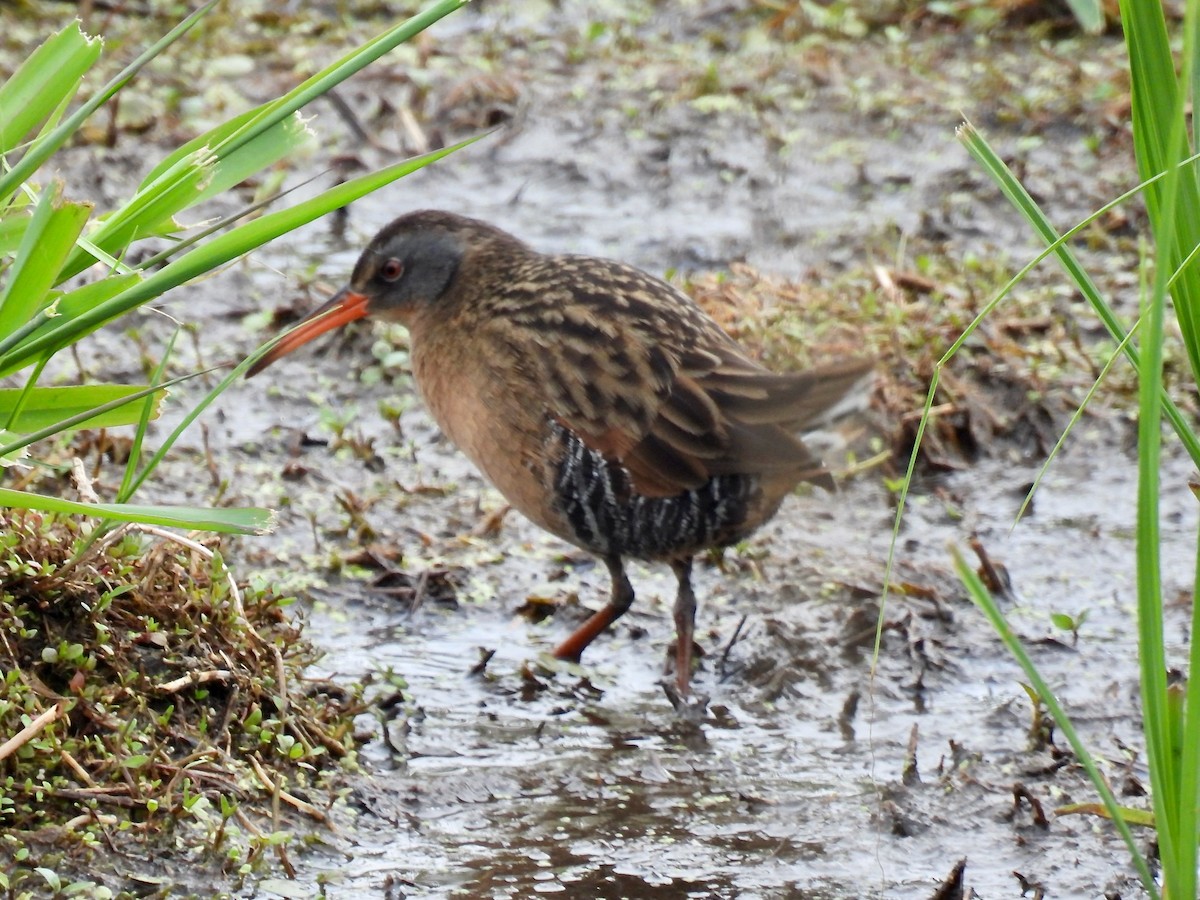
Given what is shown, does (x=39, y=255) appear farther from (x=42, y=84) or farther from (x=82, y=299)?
(x=42, y=84)

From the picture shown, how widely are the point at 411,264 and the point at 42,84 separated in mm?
1834

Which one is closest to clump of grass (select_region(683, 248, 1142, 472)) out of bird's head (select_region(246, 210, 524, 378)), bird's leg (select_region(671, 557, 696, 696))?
bird's head (select_region(246, 210, 524, 378))

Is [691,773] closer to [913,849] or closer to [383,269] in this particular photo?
[913,849]

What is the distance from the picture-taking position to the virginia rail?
429 cm

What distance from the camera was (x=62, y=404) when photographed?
318 cm

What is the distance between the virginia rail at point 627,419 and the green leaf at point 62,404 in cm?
134

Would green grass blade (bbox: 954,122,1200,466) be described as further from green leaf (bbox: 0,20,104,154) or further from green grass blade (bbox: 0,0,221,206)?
green leaf (bbox: 0,20,104,154)

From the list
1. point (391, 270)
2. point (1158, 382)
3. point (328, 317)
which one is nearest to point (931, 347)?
point (391, 270)

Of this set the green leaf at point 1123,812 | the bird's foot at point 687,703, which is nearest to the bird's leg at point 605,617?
the bird's foot at point 687,703

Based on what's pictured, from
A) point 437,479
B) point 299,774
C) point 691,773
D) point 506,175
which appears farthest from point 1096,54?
point 299,774

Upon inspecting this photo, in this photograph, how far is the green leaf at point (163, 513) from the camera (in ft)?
9.25

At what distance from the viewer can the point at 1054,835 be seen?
3580mm

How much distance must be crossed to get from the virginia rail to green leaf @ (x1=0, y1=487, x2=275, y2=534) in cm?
152

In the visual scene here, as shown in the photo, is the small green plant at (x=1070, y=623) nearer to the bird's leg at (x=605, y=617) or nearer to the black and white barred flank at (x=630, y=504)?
the black and white barred flank at (x=630, y=504)
